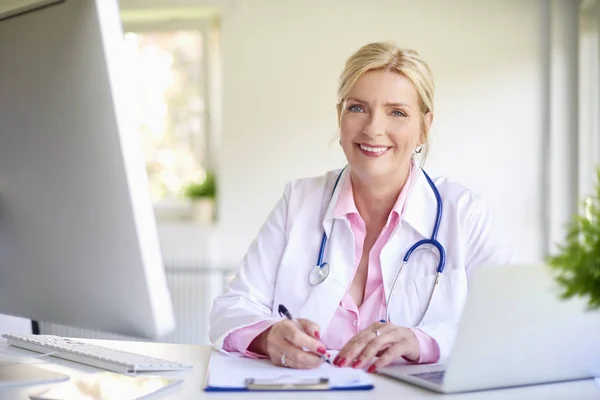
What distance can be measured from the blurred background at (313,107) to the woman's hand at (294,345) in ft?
9.03

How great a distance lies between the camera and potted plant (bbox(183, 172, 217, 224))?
15.0 feet

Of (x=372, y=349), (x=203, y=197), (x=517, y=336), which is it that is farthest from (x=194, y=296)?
(x=517, y=336)

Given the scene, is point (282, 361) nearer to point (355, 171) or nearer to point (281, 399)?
point (281, 399)

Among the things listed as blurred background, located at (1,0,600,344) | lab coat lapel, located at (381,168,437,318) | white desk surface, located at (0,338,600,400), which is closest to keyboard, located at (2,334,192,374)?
white desk surface, located at (0,338,600,400)

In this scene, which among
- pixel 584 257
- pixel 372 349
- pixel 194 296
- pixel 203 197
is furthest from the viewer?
pixel 203 197

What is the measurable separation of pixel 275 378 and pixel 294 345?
0.34ft

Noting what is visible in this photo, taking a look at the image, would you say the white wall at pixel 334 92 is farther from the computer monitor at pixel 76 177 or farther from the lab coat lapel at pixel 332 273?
the computer monitor at pixel 76 177

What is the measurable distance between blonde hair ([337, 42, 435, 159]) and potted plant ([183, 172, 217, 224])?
2846 mm

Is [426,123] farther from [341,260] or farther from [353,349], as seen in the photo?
[353,349]

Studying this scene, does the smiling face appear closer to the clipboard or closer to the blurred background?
the clipboard

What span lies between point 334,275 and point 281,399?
62cm

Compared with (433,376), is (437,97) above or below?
above

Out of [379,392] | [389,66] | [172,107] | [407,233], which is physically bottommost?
[379,392]

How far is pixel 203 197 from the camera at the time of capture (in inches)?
181
